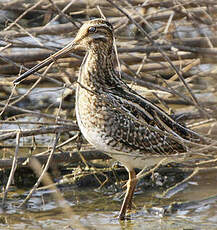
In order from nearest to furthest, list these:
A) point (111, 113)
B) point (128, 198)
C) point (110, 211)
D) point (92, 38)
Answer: point (111, 113)
point (92, 38)
point (128, 198)
point (110, 211)

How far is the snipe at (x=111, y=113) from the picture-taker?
451cm

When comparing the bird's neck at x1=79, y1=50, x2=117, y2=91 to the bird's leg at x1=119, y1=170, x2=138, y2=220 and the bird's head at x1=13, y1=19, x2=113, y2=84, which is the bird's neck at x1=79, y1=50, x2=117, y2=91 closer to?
the bird's head at x1=13, y1=19, x2=113, y2=84

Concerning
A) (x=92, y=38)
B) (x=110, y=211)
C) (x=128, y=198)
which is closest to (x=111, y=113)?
(x=92, y=38)

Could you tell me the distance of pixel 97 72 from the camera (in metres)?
4.70

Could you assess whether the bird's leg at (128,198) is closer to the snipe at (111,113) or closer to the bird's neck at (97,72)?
the snipe at (111,113)

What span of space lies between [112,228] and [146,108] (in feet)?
3.27

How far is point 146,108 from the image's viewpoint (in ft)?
15.2

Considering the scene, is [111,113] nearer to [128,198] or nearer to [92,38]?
[92,38]

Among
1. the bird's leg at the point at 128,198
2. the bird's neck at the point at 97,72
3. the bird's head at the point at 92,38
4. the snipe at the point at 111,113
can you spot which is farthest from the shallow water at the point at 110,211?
the bird's head at the point at 92,38

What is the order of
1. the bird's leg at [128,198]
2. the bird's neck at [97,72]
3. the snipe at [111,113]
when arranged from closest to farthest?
the snipe at [111,113], the bird's neck at [97,72], the bird's leg at [128,198]

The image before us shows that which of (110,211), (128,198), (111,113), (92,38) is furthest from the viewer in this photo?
(110,211)

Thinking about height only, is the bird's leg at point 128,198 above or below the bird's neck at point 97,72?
below

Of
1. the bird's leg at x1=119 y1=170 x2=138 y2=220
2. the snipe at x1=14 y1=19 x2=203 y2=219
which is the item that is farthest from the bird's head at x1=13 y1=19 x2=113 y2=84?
the bird's leg at x1=119 y1=170 x2=138 y2=220

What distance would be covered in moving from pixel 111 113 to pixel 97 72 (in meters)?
0.38
